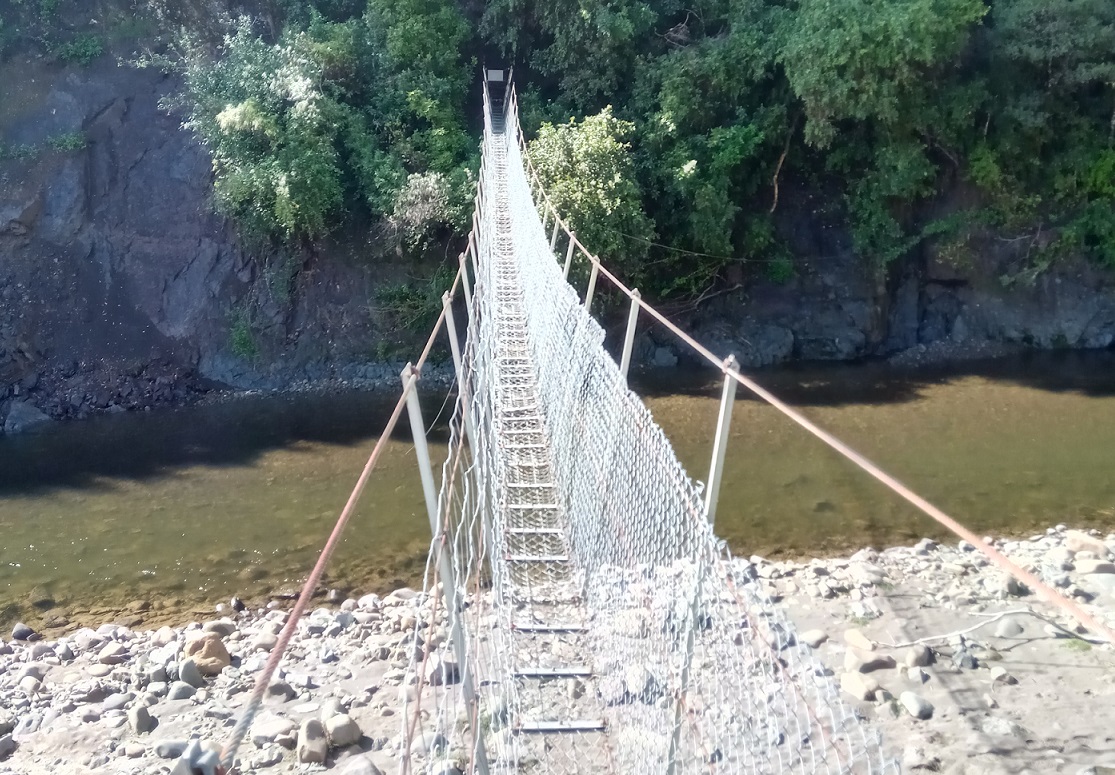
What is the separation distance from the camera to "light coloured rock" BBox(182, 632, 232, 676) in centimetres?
358

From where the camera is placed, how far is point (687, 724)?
6.68 feet

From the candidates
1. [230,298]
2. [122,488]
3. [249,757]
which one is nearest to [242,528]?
[122,488]

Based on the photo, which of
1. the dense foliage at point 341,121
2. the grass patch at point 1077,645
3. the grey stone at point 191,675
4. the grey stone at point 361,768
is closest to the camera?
the grey stone at point 361,768

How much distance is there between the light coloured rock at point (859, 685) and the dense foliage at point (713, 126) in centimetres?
579

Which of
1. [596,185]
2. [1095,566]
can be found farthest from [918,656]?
[596,185]

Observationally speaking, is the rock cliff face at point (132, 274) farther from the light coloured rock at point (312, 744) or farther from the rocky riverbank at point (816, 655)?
the light coloured rock at point (312, 744)

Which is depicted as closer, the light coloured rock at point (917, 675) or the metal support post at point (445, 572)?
the metal support post at point (445, 572)

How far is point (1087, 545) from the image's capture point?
4.20m

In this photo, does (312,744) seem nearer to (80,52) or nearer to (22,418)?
(22,418)

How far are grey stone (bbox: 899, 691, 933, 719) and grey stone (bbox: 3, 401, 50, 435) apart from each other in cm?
851

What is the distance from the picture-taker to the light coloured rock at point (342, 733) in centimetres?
280

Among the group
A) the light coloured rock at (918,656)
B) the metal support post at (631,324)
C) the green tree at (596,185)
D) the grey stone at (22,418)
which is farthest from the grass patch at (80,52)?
the light coloured rock at (918,656)

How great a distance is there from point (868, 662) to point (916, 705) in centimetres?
29

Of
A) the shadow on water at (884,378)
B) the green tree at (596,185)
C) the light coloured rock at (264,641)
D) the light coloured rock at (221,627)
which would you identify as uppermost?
the green tree at (596,185)
